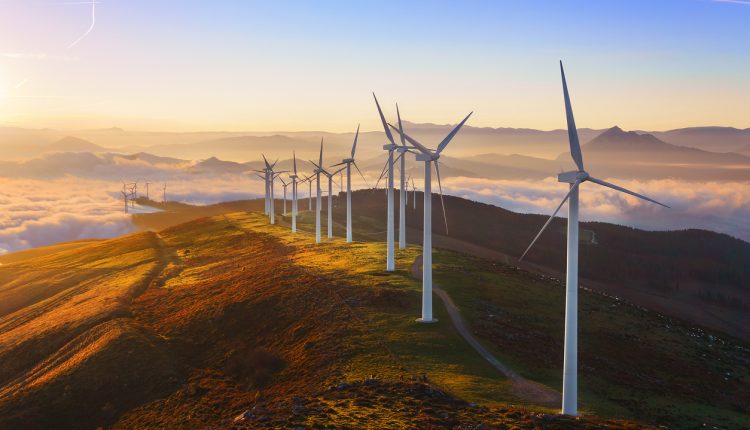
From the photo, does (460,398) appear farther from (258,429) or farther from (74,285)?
(74,285)

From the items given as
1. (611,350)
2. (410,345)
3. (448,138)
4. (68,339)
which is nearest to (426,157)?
(448,138)

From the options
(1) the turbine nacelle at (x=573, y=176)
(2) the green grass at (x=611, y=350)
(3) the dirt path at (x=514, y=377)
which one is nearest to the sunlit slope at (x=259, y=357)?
(3) the dirt path at (x=514, y=377)

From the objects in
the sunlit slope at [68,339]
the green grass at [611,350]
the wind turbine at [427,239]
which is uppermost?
the wind turbine at [427,239]

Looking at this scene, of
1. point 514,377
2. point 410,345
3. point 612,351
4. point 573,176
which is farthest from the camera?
point 612,351

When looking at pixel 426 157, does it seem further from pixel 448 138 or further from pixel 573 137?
pixel 573 137

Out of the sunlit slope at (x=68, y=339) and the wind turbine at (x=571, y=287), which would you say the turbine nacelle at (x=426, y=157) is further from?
the sunlit slope at (x=68, y=339)

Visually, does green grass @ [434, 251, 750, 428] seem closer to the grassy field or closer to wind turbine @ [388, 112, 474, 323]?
the grassy field

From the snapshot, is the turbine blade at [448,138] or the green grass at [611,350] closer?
the green grass at [611,350]
